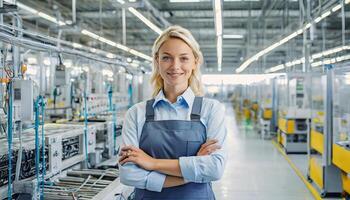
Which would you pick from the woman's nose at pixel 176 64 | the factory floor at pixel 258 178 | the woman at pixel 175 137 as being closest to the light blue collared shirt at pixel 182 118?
the woman at pixel 175 137

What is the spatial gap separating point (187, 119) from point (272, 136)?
11.0 metres

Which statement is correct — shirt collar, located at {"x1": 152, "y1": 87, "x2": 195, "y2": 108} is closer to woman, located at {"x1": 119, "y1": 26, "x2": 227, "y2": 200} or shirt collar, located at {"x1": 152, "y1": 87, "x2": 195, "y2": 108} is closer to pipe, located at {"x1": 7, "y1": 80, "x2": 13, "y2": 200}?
woman, located at {"x1": 119, "y1": 26, "x2": 227, "y2": 200}

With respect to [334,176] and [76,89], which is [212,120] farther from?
[76,89]

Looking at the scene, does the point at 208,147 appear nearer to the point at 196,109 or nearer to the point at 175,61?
the point at 196,109

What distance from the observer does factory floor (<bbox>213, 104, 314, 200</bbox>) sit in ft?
18.1

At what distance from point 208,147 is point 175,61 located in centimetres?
40

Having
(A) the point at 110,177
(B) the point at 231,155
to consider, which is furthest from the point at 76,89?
(B) the point at 231,155

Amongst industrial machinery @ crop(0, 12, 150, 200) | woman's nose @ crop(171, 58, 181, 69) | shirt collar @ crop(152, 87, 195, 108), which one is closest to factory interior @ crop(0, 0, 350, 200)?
industrial machinery @ crop(0, 12, 150, 200)

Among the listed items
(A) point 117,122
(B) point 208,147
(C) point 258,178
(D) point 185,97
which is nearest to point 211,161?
(B) point 208,147

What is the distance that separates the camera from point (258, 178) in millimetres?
6512

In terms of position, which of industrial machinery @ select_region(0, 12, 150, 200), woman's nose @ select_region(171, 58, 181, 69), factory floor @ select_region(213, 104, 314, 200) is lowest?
factory floor @ select_region(213, 104, 314, 200)

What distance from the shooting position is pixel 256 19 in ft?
43.1

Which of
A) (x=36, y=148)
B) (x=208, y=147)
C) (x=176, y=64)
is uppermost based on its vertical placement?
(x=176, y=64)

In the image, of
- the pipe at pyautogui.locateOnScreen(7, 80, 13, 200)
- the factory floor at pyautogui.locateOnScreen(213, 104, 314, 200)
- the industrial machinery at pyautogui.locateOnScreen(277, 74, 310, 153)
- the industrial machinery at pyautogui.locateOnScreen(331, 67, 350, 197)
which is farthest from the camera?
the industrial machinery at pyautogui.locateOnScreen(277, 74, 310, 153)
